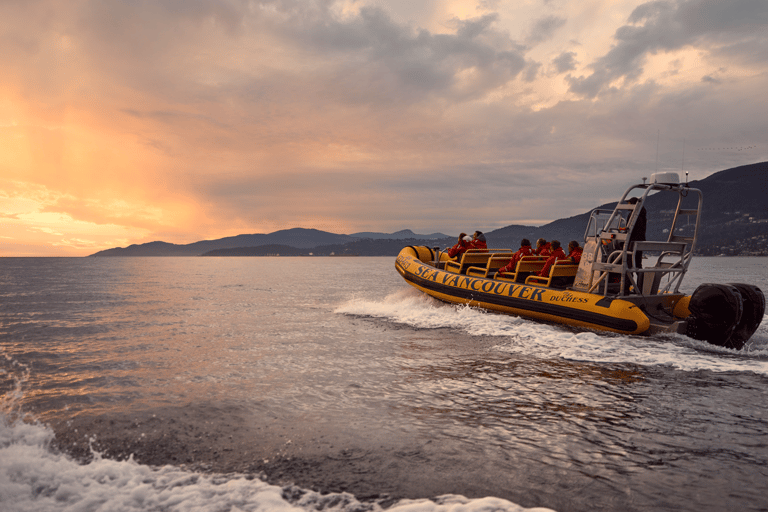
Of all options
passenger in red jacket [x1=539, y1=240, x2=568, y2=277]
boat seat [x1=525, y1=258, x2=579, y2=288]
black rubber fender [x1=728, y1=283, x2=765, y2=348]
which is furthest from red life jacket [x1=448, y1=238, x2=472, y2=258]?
black rubber fender [x1=728, y1=283, x2=765, y2=348]

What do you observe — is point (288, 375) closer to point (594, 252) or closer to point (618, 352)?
point (618, 352)

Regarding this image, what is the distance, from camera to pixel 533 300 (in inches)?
376

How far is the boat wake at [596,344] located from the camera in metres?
6.65

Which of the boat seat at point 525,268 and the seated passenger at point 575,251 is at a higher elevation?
the seated passenger at point 575,251

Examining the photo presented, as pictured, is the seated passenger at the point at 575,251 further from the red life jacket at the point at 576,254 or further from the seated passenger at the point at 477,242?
the seated passenger at the point at 477,242

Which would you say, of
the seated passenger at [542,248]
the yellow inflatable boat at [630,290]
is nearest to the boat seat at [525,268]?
the yellow inflatable boat at [630,290]

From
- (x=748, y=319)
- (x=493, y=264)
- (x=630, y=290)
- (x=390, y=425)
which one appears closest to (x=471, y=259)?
(x=493, y=264)

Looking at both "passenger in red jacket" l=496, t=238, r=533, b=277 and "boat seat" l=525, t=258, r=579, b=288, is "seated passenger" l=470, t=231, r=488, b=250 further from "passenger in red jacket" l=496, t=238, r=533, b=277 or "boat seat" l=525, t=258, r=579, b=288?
"boat seat" l=525, t=258, r=579, b=288

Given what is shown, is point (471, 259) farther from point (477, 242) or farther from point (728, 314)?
point (728, 314)

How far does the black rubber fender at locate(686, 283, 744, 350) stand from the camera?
731cm

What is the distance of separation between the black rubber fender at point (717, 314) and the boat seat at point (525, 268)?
11.1 ft

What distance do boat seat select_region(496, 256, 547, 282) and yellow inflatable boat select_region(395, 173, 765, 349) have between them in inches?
0.9

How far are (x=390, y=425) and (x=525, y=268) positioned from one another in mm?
7151

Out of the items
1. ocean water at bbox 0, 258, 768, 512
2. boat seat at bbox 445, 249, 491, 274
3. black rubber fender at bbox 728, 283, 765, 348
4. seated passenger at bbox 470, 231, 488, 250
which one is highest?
seated passenger at bbox 470, 231, 488, 250
